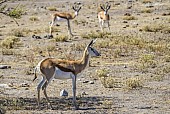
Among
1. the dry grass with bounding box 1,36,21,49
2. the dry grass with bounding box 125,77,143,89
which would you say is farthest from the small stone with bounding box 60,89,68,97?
the dry grass with bounding box 1,36,21,49

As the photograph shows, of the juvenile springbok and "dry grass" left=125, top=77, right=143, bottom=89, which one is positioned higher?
the juvenile springbok

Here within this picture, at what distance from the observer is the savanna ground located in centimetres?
1185

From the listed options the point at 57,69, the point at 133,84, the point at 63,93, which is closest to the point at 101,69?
the point at 133,84

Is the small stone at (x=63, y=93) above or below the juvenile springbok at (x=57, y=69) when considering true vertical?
→ below

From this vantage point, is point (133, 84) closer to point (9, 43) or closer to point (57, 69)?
point (57, 69)

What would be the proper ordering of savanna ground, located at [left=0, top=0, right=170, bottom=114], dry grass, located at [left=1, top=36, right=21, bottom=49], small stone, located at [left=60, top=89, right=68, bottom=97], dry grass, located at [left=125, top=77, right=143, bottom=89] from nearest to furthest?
savanna ground, located at [left=0, top=0, right=170, bottom=114]
small stone, located at [left=60, top=89, right=68, bottom=97]
dry grass, located at [left=125, top=77, right=143, bottom=89]
dry grass, located at [left=1, top=36, right=21, bottom=49]

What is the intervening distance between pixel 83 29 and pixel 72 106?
18.7 meters

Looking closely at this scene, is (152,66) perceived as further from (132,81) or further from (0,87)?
(0,87)

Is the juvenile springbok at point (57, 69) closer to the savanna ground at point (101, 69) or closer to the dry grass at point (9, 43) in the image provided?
the savanna ground at point (101, 69)

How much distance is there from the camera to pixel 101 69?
1634cm

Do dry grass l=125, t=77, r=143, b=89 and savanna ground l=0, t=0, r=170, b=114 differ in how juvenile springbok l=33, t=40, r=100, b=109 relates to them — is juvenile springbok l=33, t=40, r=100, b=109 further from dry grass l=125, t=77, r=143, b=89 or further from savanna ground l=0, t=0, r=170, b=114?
dry grass l=125, t=77, r=143, b=89

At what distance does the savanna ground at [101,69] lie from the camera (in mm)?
11852

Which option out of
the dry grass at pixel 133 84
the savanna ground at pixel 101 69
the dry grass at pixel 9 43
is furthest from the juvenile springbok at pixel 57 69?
the dry grass at pixel 9 43

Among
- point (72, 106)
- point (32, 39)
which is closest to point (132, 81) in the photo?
point (72, 106)
